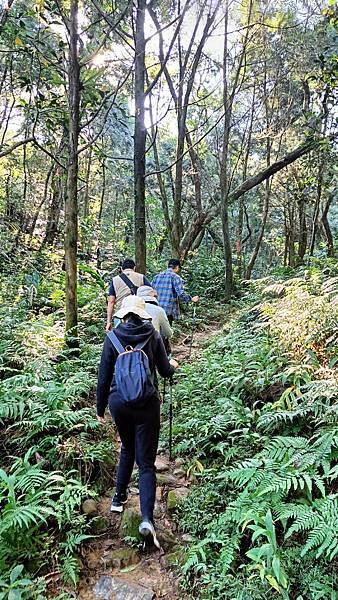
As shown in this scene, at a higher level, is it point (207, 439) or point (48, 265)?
point (48, 265)

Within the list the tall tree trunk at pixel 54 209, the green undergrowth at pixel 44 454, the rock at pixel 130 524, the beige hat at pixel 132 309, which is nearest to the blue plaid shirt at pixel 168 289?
the green undergrowth at pixel 44 454

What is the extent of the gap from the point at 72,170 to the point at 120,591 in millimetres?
5719

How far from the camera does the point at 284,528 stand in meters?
3.36

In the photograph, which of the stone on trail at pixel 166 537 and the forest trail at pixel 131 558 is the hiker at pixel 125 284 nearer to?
the forest trail at pixel 131 558

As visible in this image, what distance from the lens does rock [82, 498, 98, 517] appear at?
4.03m

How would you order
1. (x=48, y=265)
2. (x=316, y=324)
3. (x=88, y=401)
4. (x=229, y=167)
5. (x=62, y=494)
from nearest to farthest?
(x=62, y=494)
(x=316, y=324)
(x=88, y=401)
(x=48, y=265)
(x=229, y=167)

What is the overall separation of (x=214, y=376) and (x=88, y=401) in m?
1.90

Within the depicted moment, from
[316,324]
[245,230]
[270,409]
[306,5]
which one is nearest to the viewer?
[270,409]

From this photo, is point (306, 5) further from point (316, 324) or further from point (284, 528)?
point (284, 528)

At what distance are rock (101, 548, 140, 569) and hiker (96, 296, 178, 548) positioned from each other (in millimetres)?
205

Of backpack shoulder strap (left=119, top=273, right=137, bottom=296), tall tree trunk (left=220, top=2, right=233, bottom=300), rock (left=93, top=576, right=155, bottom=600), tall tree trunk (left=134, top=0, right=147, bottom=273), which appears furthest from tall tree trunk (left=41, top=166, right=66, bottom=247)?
rock (left=93, top=576, right=155, bottom=600)

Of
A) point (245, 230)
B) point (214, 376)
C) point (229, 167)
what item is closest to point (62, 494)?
point (214, 376)

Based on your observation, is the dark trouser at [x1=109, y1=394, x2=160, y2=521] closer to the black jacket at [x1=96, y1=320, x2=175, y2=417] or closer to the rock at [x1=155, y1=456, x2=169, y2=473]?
the black jacket at [x1=96, y1=320, x2=175, y2=417]

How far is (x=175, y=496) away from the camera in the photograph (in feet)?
14.3
